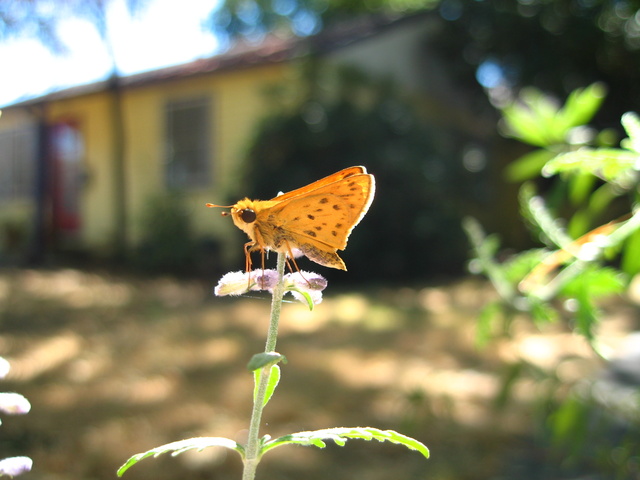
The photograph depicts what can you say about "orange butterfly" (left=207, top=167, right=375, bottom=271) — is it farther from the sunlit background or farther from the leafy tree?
the leafy tree

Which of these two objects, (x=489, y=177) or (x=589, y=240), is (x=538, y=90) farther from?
(x=589, y=240)

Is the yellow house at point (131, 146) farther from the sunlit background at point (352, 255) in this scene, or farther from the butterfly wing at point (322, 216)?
the butterfly wing at point (322, 216)

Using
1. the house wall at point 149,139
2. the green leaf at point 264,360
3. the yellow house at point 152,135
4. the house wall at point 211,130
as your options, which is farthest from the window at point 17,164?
the green leaf at point 264,360

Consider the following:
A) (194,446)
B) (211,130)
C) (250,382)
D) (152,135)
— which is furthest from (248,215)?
(152,135)

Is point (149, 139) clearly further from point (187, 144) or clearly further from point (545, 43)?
point (545, 43)

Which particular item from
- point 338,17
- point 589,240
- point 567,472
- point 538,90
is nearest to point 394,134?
point 538,90

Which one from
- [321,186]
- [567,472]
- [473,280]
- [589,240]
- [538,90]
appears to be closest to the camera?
[321,186]

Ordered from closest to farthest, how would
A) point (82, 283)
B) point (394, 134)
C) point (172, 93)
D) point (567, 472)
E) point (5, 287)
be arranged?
1. point (567, 472)
2. point (5, 287)
3. point (82, 283)
4. point (394, 134)
5. point (172, 93)
